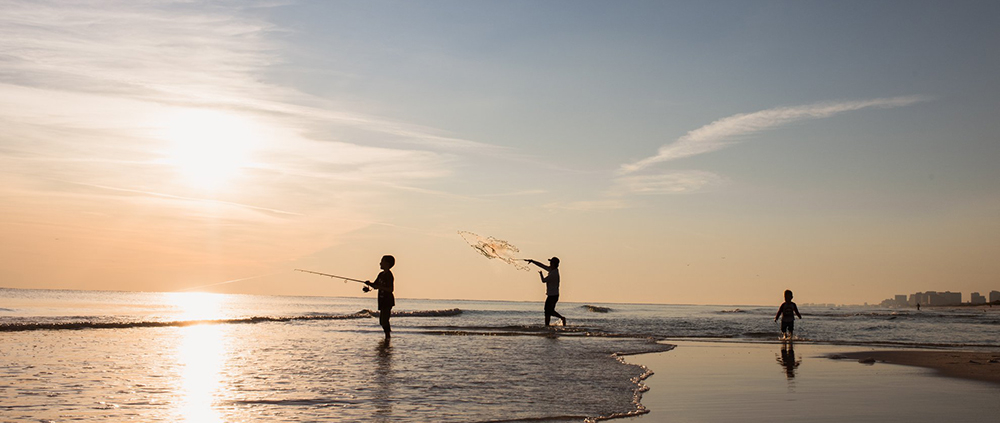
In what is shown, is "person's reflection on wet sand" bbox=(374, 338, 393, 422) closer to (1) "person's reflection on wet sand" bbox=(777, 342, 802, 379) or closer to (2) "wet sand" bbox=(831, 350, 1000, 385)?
(1) "person's reflection on wet sand" bbox=(777, 342, 802, 379)

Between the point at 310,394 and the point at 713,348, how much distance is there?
39.4 feet

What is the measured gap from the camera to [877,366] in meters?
13.5

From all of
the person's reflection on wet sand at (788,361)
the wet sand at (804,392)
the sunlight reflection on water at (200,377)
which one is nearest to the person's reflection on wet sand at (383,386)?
the sunlight reflection on water at (200,377)

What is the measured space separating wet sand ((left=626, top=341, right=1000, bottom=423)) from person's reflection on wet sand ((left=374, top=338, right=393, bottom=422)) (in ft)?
8.54

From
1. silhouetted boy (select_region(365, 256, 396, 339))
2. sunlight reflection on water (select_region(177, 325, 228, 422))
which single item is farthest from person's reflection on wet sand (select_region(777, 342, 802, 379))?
silhouetted boy (select_region(365, 256, 396, 339))

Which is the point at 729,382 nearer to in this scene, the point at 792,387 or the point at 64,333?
the point at 792,387

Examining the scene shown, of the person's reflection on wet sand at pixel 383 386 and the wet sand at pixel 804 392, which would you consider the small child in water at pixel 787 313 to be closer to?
the wet sand at pixel 804 392

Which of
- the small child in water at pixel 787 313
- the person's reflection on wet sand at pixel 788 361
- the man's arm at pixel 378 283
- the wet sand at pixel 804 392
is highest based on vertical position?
the man's arm at pixel 378 283

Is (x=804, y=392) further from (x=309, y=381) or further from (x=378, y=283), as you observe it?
(x=378, y=283)

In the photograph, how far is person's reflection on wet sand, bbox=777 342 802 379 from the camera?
1209cm

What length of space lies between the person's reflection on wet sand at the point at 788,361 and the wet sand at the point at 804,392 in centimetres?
2

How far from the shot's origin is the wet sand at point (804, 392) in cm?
773

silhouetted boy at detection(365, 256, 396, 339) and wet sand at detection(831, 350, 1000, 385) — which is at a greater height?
silhouetted boy at detection(365, 256, 396, 339)

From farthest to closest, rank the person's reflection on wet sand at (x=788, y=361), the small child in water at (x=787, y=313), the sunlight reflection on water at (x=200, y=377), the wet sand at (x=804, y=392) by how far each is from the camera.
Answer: the small child in water at (x=787, y=313) → the person's reflection on wet sand at (x=788, y=361) → the wet sand at (x=804, y=392) → the sunlight reflection on water at (x=200, y=377)
